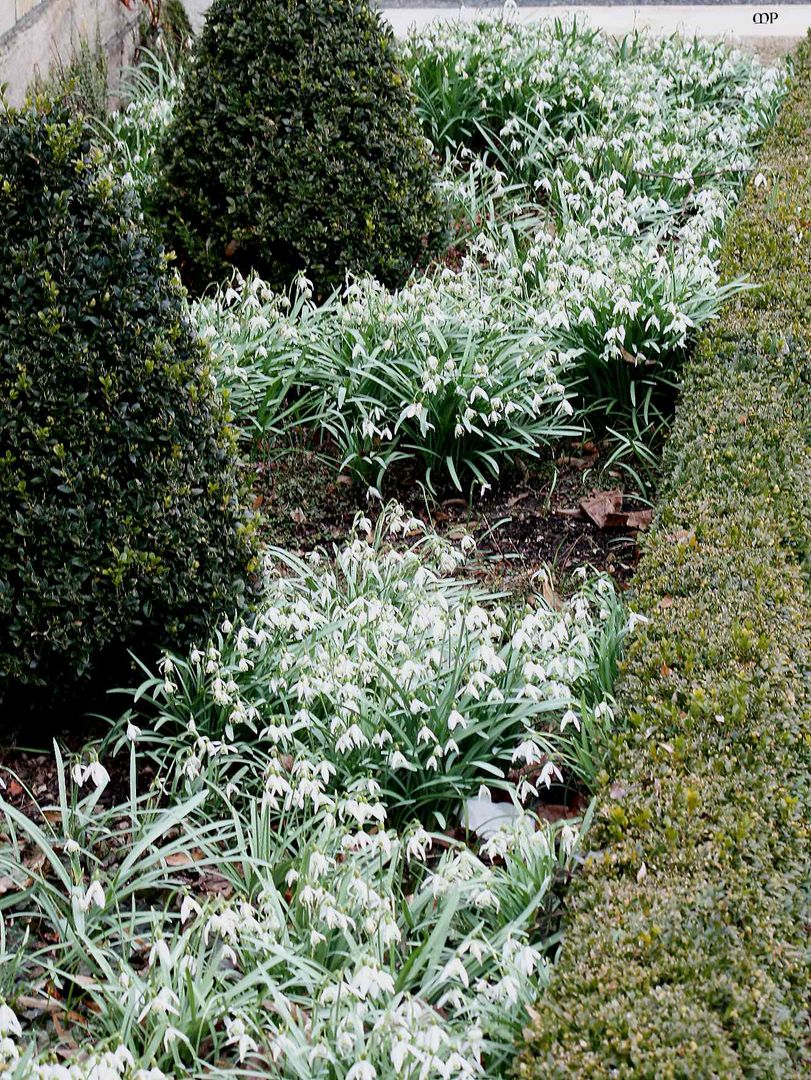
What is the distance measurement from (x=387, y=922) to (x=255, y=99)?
4.23m

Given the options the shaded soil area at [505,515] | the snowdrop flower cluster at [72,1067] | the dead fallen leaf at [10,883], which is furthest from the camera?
the shaded soil area at [505,515]

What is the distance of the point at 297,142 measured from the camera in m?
5.66

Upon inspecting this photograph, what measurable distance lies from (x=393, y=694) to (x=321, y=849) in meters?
0.64

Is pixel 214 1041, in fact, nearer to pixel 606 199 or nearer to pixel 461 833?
pixel 461 833

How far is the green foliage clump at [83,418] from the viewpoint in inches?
133

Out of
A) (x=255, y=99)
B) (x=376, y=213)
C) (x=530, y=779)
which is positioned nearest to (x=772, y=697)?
(x=530, y=779)

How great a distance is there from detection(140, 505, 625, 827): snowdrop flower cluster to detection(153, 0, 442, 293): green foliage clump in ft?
7.71

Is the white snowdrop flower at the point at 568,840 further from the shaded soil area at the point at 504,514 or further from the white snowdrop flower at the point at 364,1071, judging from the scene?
the shaded soil area at the point at 504,514

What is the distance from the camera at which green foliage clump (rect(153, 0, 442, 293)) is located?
5.66 meters

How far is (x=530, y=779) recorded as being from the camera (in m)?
3.53

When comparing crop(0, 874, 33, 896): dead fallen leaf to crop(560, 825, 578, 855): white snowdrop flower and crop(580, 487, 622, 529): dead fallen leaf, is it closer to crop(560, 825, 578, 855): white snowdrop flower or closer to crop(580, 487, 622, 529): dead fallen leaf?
crop(560, 825, 578, 855): white snowdrop flower

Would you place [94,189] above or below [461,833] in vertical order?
above

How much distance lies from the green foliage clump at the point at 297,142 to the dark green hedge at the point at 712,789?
1867 mm

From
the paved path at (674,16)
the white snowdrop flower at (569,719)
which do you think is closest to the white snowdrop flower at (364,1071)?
the white snowdrop flower at (569,719)
